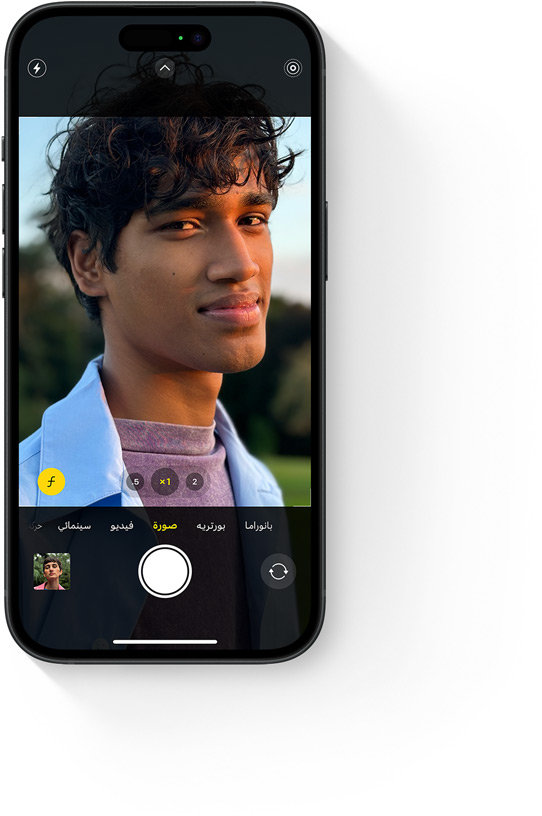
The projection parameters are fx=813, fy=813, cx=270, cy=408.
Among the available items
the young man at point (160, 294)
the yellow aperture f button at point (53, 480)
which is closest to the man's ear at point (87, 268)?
the young man at point (160, 294)

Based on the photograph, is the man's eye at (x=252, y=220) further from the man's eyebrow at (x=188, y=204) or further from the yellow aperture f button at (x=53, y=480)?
the yellow aperture f button at (x=53, y=480)

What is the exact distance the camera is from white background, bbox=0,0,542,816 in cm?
49

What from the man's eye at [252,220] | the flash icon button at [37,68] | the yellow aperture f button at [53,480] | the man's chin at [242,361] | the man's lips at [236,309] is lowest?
the yellow aperture f button at [53,480]

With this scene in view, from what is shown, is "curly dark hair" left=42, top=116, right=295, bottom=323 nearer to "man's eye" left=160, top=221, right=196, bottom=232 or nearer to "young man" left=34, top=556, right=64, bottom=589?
"man's eye" left=160, top=221, right=196, bottom=232

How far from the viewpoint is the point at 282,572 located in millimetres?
493

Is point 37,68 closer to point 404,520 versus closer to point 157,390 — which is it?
point 157,390

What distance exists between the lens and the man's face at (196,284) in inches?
18.7

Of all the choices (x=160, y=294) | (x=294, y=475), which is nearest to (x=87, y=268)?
(x=160, y=294)

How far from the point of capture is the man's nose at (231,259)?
1.56ft

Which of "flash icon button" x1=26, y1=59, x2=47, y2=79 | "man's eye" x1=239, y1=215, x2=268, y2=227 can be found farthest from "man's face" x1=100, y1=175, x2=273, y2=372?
"flash icon button" x1=26, y1=59, x2=47, y2=79

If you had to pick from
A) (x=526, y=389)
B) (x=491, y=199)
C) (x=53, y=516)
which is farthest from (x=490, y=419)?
(x=53, y=516)

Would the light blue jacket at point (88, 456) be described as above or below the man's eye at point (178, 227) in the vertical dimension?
below

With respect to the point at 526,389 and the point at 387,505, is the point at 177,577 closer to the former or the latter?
the point at 387,505

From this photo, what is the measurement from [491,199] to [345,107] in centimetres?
11
